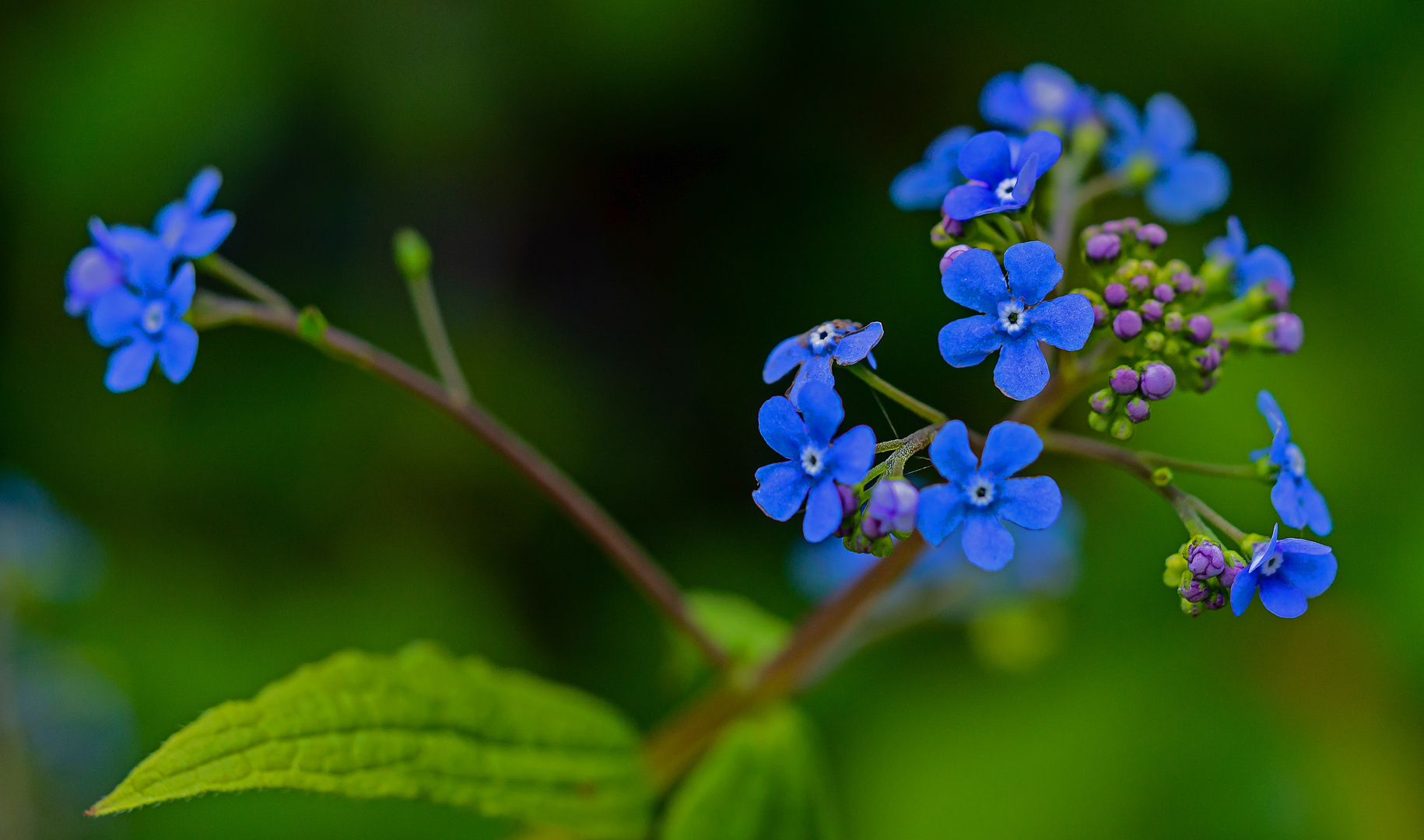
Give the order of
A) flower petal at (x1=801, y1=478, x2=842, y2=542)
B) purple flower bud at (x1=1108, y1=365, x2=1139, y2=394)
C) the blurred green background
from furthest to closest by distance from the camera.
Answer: the blurred green background → purple flower bud at (x1=1108, y1=365, x2=1139, y2=394) → flower petal at (x1=801, y1=478, x2=842, y2=542)

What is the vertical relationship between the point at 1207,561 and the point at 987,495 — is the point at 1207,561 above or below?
below

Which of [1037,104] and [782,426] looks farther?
[1037,104]

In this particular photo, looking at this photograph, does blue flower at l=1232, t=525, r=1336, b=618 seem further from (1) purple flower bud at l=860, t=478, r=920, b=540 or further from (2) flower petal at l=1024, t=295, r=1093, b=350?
(1) purple flower bud at l=860, t=478, r=920, b=540

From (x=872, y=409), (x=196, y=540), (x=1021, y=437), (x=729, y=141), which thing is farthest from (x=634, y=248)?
(x=1021, y=437)

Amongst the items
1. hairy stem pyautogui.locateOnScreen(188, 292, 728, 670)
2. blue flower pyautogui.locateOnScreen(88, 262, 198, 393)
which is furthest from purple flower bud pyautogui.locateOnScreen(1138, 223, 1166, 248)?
blue flower pyautogui.locateOnScreen(88, 262, 198, 393)

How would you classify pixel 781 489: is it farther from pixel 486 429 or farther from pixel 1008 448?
pixel 486 429

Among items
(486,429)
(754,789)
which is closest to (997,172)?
(486,429)

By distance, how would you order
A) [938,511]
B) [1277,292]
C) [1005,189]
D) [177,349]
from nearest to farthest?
[938,511] < [1005,189] < [177,349] < [1277,292]
